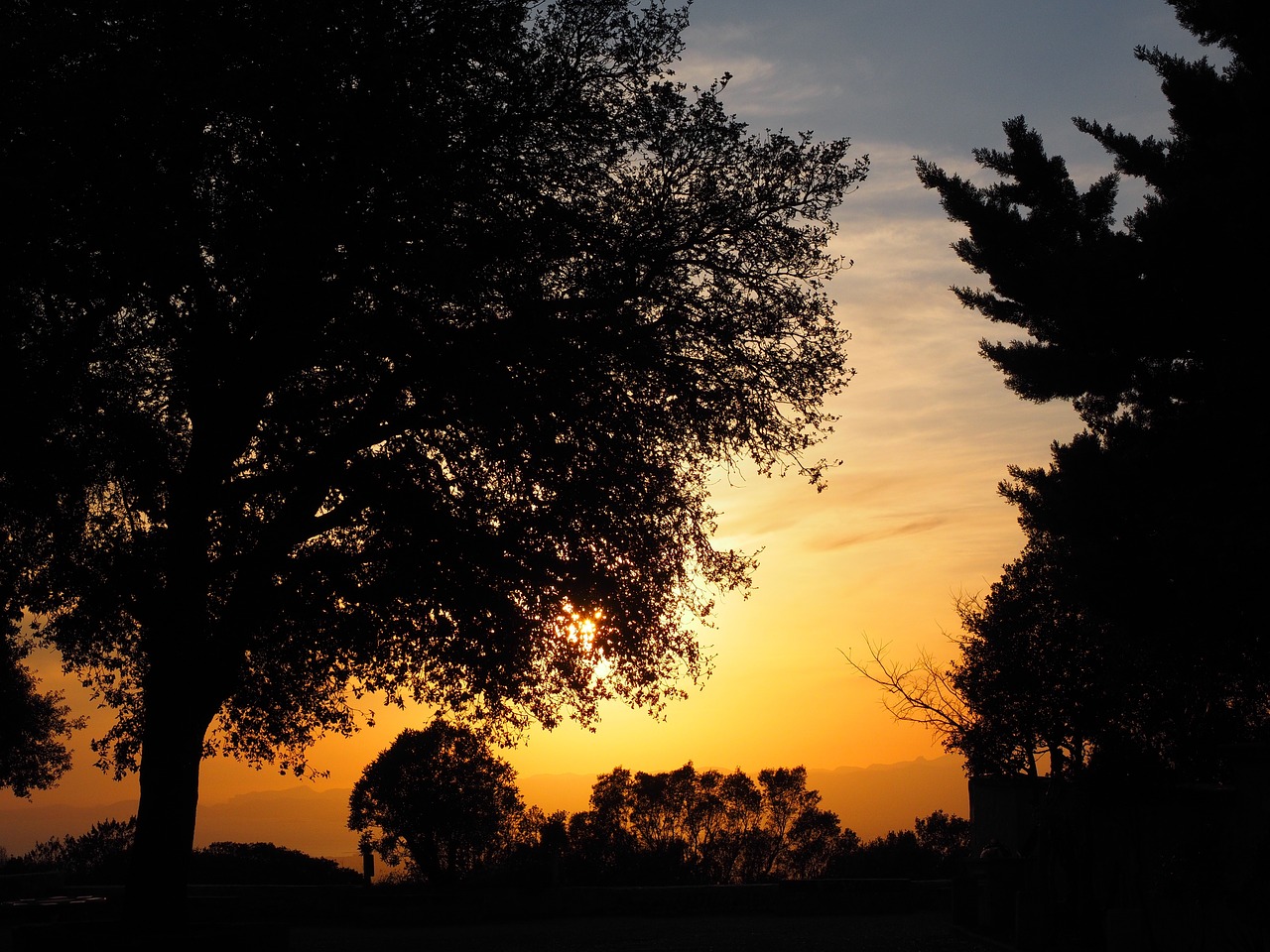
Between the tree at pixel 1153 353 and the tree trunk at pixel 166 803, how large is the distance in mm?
11074

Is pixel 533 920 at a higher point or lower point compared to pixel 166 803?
lower

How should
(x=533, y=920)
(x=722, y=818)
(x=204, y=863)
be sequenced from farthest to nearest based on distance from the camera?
(x=722, y=818) < (x=204, y=863) < (x=533, y=920)

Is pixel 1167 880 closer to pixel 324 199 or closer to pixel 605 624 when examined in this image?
pixel 605 624

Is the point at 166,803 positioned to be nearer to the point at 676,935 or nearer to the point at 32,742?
the point at 676,935

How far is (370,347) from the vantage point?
40.5ft

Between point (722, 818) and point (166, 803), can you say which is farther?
point (722, 818)

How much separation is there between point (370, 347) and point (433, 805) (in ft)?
68.5

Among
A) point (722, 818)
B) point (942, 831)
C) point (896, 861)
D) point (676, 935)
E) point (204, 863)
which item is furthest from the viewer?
point (722, 818)

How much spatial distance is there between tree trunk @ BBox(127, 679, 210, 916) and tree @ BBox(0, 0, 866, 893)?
4cm

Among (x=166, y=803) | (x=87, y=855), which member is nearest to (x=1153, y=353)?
(x=166, y=803)

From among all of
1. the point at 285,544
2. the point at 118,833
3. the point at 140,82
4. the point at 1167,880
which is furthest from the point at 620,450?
the point at 118,833

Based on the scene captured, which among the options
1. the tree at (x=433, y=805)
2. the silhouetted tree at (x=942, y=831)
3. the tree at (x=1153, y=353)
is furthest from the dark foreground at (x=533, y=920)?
the silhouetted tree at (x=942, y=831)

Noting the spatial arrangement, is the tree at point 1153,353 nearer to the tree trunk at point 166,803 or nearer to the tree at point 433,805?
the tree trunk at point 166,803

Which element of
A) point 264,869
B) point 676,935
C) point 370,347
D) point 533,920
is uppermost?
point 370,347
